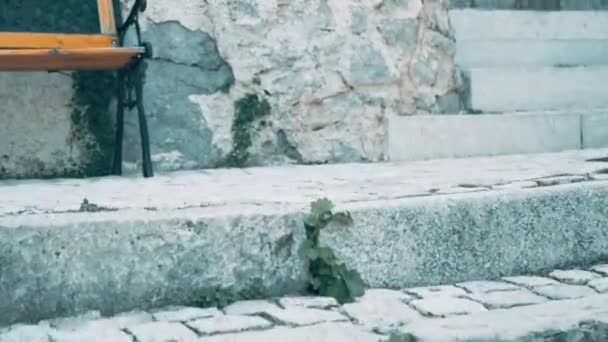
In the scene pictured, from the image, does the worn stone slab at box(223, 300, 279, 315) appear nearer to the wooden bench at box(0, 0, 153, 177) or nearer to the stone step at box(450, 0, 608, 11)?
the wooden bench at box(0, 0, 153, 177)

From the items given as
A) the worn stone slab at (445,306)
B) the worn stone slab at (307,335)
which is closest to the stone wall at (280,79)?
the worn stone slab at (445,306)

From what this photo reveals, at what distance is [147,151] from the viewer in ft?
10.8

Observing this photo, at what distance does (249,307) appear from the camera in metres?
2.28

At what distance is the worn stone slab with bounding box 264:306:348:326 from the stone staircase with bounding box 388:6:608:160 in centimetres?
187

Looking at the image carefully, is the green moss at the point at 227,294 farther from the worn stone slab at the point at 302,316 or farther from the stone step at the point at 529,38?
the stone step at the point at 529,38

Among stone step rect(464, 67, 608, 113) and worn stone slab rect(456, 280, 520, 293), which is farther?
stone step rect(464, 67, 608, 113)

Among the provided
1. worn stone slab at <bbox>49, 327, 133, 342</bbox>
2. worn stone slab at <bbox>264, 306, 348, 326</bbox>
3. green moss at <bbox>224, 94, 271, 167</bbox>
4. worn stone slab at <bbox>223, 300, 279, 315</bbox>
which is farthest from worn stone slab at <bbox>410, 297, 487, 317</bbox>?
green moss at <bbox>224, 94, 271, 167</bbox>

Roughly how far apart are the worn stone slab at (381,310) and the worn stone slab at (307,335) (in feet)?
0.24

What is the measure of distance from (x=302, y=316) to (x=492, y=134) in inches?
90.6

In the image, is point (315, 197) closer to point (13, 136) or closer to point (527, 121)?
point (13, 136)

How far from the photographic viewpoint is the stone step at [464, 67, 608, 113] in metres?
4.31

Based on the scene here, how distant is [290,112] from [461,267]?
4.76 feet

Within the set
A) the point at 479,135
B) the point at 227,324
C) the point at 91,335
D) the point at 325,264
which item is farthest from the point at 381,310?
the point at 479,135

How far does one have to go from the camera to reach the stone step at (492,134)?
4.07 m
